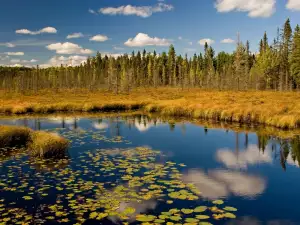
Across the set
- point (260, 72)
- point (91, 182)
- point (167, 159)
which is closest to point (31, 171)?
point (91, 182)

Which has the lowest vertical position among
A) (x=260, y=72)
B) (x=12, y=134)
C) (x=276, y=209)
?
(x=276, y=209)

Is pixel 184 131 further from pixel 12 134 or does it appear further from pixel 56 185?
pixel 56 185

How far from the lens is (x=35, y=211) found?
11.1 m

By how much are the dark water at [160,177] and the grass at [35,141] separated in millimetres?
745

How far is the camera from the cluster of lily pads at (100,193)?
418 inches

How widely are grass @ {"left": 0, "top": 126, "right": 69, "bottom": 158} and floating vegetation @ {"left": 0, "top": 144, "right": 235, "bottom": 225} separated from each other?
1.04 metres

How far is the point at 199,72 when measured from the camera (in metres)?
130

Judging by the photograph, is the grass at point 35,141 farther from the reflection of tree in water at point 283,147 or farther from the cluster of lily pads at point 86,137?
the reflection of tree in water at point 283,147

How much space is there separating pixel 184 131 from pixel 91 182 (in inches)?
663

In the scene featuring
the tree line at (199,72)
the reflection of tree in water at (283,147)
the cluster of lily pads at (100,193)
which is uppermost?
the tree line at (199,72)

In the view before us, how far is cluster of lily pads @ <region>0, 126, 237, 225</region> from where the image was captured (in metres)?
10.6

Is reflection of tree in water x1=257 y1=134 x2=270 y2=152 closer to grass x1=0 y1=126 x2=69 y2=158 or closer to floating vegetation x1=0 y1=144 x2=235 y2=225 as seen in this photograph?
floating vegetation x1=0 y1=144 x2=235 y2=225

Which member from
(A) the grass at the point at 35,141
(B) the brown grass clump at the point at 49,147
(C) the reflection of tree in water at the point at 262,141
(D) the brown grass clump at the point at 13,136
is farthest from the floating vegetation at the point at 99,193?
(C) the reflection of tree in water at the point at 262,141

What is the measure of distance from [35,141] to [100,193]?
30.8 ft
